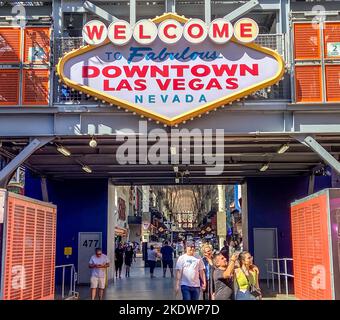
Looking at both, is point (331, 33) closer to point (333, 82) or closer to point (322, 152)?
point (333, 82)

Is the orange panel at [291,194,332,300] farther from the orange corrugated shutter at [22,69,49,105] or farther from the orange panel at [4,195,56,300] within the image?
the orange corrugated shutter at [22,69,49,105]

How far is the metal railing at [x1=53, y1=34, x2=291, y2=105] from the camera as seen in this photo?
13867mm

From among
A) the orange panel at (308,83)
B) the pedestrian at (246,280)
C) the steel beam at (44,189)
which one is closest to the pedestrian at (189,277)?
the pedestrian at (246,280)

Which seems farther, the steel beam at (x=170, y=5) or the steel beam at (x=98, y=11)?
the steel beam at (x=170, y=5)

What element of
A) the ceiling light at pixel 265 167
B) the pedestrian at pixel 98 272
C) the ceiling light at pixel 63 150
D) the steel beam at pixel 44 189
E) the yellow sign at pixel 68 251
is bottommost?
the pedestrian at pixel 98 272

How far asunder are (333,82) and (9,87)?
856 centimetres

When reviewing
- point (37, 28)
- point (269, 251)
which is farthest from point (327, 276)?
point (269, 251)

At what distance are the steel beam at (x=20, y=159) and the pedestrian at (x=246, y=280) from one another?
6404mm

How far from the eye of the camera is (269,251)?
76.2 feet

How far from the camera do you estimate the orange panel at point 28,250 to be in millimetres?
10164

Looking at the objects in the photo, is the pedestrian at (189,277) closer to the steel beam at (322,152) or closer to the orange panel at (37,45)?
the steel beam at (322,152)

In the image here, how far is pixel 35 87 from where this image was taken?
1375 cm

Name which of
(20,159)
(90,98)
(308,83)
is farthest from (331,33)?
(20,159)
